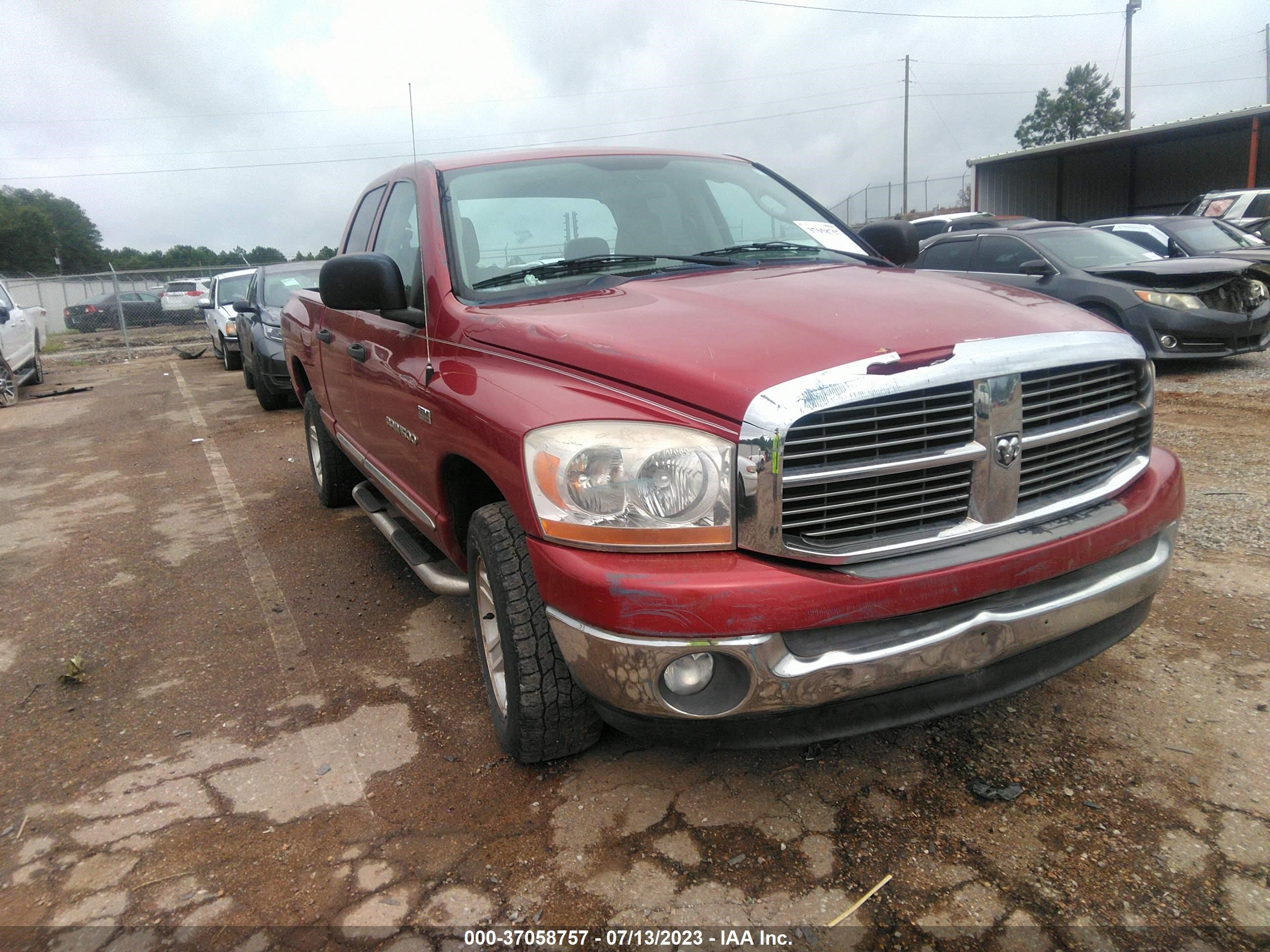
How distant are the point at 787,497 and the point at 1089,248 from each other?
8.47m

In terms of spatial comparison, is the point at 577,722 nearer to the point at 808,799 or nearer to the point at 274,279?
the point at 808,799

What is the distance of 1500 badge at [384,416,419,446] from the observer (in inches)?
123

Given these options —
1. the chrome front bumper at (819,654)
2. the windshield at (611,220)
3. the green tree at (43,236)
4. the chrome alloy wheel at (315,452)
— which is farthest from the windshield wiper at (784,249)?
the green tree at (43,236)

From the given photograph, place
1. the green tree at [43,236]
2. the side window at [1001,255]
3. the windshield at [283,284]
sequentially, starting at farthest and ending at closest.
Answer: the green tree at [43,236] < the windshield at [283,284] < the side window at [1001,255]

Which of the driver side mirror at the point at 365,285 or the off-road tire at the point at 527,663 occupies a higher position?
the driver side mirror at the point at 365,285

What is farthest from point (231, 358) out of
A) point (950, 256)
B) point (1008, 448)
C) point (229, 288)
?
point (1008, 448)

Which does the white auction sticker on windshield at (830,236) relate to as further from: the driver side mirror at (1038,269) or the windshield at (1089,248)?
the windshield at (1089,248)

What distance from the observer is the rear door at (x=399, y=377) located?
10.1ft

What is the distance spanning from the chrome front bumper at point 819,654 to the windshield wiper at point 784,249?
62.2 inches

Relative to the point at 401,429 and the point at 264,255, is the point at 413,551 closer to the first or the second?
the point at 401,429

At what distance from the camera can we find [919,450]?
205cm

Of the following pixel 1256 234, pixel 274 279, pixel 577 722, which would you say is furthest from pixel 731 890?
pixel 1256 234

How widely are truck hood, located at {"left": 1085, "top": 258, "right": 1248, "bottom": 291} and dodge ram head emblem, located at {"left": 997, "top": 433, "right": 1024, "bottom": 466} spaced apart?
722 centimetres

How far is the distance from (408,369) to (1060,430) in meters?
2.10
